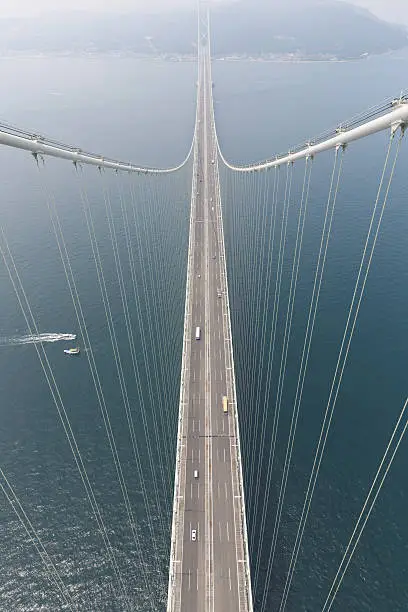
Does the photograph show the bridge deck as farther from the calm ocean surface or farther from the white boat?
the white boat

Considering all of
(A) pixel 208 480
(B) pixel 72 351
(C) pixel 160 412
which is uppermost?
(B) pixel 72 351

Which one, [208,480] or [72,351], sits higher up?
[72,351]

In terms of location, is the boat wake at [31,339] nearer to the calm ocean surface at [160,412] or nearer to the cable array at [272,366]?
the calm ocean surface at [160,412]

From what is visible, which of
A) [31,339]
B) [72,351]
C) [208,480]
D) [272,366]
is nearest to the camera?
[208,480]

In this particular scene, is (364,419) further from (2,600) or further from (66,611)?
(2,600)

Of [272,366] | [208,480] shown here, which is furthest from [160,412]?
[272,366]

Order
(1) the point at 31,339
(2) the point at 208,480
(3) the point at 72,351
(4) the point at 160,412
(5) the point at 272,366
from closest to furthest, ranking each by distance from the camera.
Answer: (2) the point at 208,480
(4) the point at 160,412
(5) the point at 272,366
(3) the point at 72,351
(1) the point at 31,339

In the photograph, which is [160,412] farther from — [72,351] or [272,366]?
[72,351]

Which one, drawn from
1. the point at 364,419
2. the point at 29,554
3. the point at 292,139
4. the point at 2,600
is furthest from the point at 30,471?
the point at 292,139

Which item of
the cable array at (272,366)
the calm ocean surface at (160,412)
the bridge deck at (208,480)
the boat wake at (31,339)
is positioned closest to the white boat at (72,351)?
the calm ocean surface at (160,412)
